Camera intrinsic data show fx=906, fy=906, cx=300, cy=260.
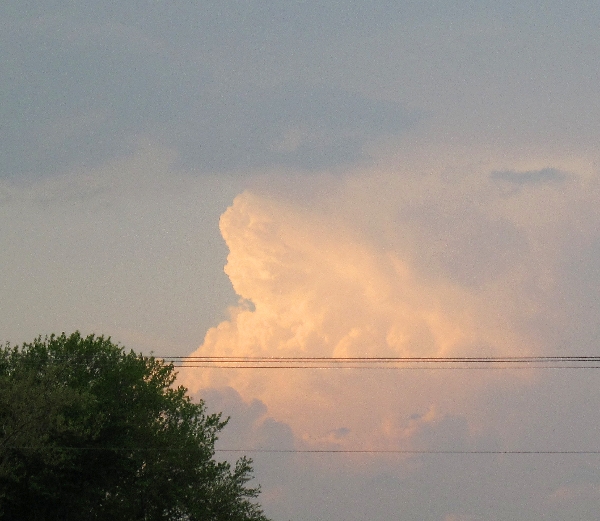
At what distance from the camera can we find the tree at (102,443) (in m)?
67.9

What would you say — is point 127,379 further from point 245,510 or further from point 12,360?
point 245,510

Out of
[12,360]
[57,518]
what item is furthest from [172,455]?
[12,360]

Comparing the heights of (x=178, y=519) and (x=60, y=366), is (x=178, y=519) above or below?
below

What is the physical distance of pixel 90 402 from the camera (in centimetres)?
7069

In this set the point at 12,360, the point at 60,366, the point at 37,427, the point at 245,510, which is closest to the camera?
the point at 37,427

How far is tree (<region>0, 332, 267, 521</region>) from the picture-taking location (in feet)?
223

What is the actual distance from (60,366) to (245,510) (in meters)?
23.2

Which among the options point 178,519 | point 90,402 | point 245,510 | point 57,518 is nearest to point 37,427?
point 90,402

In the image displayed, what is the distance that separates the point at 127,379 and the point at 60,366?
24.5 ft

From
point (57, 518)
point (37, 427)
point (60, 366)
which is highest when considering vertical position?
point (60, 366)

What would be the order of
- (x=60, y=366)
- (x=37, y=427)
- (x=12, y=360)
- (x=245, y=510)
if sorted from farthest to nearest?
(x=245, y=510)
(x=12, y=360)
(x=60, y=366)
(x=37, y=427)

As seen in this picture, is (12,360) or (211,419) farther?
(211,419)

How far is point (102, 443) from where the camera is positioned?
74750 millimetres

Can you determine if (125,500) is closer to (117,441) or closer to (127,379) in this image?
(117,441)
